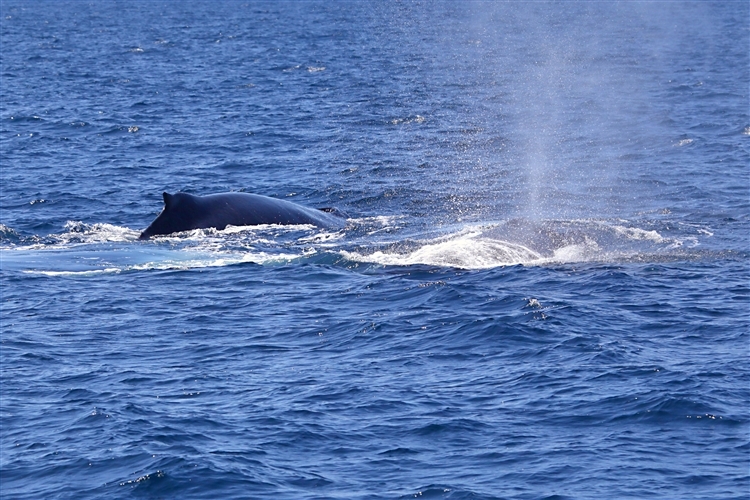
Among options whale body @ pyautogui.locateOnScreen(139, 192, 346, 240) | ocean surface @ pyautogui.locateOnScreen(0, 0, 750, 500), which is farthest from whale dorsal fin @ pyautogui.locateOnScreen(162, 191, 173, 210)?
ocean surface @ pyautogui.locateOnScreen(0, 0, 750, 500)

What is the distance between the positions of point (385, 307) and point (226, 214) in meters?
7.61

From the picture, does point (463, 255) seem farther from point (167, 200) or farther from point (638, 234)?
point (167, 200)

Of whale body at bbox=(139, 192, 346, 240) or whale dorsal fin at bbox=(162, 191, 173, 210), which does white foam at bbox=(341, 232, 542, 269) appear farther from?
whale dorsal fin at bbox=(162, 191, 173, 210)

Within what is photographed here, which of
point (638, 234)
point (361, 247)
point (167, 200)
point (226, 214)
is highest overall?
point (167, 200)

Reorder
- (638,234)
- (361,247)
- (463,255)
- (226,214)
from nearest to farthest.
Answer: (463,255) → (361,247) → (638,234) → (226,214)

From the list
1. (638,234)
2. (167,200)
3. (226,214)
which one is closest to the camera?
(638,234)

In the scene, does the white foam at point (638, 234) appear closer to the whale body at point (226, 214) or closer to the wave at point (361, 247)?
the wave at point (361, 247)

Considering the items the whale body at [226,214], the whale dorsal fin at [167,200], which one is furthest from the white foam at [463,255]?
the whale dorsal fin at [167,200]

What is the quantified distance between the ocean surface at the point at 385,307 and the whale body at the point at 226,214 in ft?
1.58

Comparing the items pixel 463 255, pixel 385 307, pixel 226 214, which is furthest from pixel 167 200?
pixel 385 307

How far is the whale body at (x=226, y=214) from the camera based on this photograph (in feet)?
90.9

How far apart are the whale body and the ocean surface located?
481 mm

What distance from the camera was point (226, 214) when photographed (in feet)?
92.6

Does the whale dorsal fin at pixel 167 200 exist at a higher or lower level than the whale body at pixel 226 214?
higher
